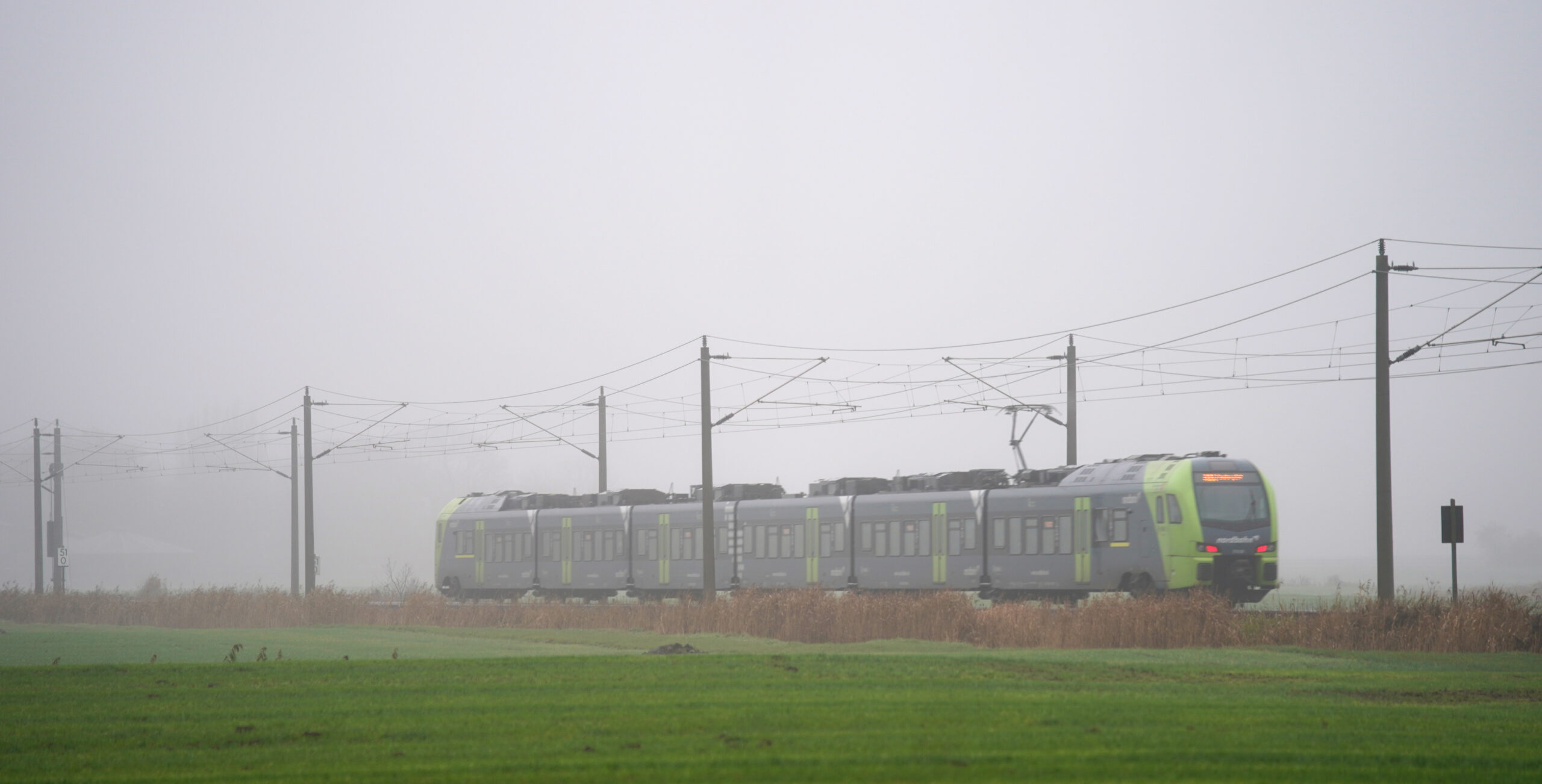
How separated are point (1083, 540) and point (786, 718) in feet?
67.4

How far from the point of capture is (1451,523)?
25.5 metres

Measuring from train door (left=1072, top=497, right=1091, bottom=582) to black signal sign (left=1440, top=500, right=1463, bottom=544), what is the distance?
8.20m

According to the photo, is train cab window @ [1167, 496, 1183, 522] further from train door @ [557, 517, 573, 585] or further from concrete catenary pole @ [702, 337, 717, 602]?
train door @ [557, 517, 573, 585]

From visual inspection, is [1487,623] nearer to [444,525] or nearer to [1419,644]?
[1419,644]

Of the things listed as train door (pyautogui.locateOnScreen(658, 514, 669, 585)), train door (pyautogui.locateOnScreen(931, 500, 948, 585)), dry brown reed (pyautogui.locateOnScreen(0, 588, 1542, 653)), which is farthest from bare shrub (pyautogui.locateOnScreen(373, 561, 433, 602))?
train door (pyautogui.locateOnScreen(931, 500, 948, 585))

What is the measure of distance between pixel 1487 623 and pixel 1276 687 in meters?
8.49

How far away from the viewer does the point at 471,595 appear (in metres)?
52.2

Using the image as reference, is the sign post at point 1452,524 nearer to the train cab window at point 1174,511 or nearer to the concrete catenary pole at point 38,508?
the train cab window at point 1174,511

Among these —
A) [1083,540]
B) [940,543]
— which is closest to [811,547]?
[940,543]

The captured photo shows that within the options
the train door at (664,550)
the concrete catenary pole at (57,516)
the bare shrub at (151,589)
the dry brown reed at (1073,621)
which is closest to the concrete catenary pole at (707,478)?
the dry brown reed at (1073,621)

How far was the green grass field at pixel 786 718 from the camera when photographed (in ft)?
34.3

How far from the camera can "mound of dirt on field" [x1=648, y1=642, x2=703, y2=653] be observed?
73.1ft

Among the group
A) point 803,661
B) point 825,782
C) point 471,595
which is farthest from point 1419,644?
point 471,595

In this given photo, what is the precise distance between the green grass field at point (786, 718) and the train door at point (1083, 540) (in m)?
10.8
